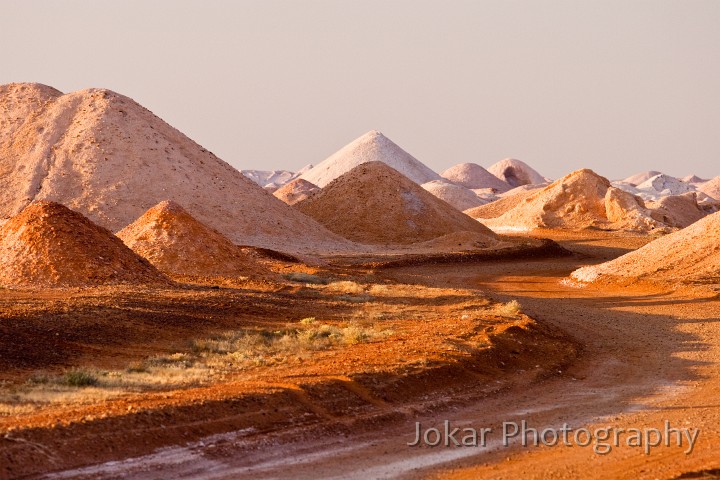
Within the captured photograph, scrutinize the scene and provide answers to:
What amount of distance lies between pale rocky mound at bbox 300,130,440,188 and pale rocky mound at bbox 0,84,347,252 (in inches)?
1985

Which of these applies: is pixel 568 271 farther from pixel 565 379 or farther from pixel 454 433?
pixel 454 433

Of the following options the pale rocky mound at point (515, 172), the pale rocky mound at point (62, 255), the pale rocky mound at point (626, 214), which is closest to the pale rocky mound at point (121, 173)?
the pale rocky mound at point (62, 255)

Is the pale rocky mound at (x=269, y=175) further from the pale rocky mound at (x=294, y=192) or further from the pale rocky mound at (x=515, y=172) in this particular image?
the pale rocky mound at (x=294, y=192)

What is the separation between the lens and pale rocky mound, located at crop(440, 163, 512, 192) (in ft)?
385

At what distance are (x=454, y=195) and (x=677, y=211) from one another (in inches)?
920

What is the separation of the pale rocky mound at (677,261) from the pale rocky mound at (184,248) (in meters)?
10.0

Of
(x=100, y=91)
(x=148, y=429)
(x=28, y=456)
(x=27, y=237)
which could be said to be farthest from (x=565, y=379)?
(x=100, y=91)

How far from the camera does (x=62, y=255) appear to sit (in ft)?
73.2

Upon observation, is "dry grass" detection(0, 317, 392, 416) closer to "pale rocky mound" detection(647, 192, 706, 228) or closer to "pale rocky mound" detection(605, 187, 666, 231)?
"pale rocky mound" detection(605, 187, 666, 231)

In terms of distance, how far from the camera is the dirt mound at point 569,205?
56.3m

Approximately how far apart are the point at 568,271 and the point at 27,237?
1883 centimetres

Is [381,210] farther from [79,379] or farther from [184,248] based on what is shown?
[79,379]

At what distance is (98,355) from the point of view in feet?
47.3

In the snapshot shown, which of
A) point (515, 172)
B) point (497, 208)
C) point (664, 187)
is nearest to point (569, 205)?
point (497, 208)
